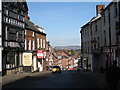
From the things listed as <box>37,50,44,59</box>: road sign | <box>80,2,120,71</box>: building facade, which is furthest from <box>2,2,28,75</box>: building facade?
<box>80,2,120,71</box>: building facade

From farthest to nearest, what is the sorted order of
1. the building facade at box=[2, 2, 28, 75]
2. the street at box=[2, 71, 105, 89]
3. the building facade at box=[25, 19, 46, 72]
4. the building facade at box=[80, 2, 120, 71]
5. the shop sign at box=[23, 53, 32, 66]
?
1. the building facade at box=[25, 19, 46, 72]
2. the shop sign at box=[23, 53, 32, 66]
3. the building facade at box=[80, 2, 120, 71]
4. the building facade at box=[2, 2, 28, 75]
5. the street at box=[2, 71, 105, 89]

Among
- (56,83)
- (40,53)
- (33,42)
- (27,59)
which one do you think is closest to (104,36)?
(40,53)

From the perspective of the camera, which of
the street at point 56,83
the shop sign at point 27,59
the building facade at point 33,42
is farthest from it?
the building facade at point 33,42

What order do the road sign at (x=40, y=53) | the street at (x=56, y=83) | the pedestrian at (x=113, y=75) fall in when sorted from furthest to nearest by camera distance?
the road sign at (x=40, y=53), the street at (x=56, y=83), the pedestrian at (x=113, y=75)

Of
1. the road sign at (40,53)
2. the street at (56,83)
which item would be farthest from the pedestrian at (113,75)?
the road sign at (40,53)

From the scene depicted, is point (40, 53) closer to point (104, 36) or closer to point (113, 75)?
point (104, 36)

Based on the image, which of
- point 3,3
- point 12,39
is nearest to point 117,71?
point 3,3

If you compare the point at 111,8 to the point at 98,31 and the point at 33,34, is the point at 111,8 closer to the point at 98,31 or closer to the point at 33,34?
the point at 98,31

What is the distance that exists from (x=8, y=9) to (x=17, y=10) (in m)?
3.68

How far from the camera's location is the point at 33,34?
43.0m

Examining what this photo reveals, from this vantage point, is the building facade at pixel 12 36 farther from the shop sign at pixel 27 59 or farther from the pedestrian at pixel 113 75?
the pedestrian at pixel 113 75

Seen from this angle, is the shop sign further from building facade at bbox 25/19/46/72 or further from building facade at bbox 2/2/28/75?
building facade at bbox 25/19/46/72

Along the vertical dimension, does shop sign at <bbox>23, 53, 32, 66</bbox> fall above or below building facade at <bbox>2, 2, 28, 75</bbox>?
below

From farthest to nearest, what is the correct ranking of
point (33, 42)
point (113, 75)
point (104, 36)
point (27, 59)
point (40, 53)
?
point (33, 42) → point (40, 53) → point (104, 36) → point (27, 59) → point (113, 75)
